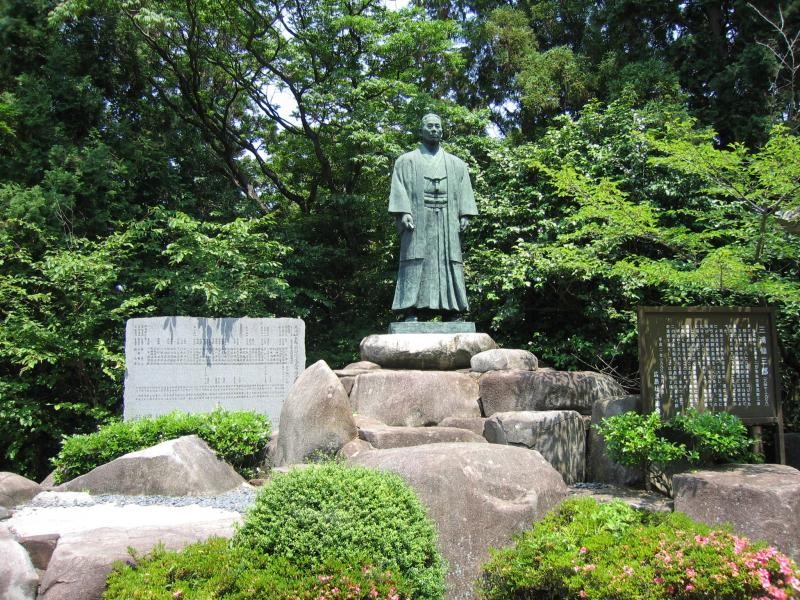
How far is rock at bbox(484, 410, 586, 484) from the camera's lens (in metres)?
5.74

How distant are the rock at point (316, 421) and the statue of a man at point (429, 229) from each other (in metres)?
2.24

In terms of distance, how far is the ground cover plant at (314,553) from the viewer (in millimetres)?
3047

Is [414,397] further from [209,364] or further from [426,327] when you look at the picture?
[209,364]

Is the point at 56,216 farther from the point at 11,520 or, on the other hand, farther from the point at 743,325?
the point at 743,325

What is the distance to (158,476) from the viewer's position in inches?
218

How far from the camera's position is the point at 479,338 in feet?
Answer: 24.5

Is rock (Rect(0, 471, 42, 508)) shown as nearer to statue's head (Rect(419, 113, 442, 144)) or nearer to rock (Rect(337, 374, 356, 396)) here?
rock (Rect(337, 374, 356, 396))

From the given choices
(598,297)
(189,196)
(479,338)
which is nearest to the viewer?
(479,338)

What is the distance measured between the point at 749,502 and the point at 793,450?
261cm

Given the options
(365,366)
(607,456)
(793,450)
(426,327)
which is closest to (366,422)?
(365,366)

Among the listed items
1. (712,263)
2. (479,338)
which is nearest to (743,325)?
(712,263)

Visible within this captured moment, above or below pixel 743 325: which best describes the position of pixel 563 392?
below

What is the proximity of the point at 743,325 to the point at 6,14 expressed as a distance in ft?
41.7

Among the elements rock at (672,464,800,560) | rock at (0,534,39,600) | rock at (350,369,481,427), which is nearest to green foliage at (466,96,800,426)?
rock at (350,369,481,427)
